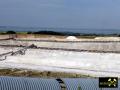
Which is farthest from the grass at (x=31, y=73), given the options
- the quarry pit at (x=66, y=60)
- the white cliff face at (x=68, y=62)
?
the white cliff face at (x=68, y=62)

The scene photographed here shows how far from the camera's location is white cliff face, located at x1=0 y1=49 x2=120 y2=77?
85.8 ft

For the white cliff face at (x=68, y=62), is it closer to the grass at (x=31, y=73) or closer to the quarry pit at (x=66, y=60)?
the quarry pit at (x=66, y=60)

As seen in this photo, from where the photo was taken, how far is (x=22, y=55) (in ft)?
99.5

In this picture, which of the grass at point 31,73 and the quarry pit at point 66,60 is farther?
the quarry pit at point 66,60

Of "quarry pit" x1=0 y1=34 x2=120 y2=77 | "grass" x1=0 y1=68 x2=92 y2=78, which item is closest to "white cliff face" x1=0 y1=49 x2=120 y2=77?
"quarry pit" x1=0 y1=34 x2=120 y2=77

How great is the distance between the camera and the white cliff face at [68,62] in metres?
26.1

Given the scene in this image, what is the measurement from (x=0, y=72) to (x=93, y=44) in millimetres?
11019

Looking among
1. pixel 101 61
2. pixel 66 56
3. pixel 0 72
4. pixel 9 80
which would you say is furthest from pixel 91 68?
pixel 9 80

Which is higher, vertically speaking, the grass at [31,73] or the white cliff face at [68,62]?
the white cliff face at [68,62]

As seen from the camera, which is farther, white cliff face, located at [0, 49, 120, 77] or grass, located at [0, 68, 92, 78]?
white cliff face, located at [0, 49, 120, 77]

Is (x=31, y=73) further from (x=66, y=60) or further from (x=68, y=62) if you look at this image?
(x=66, y=60)

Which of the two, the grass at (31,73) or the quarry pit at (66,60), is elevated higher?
the quarry pit at (66,60)

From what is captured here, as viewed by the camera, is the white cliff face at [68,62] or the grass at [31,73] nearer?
the grass at [31,73]

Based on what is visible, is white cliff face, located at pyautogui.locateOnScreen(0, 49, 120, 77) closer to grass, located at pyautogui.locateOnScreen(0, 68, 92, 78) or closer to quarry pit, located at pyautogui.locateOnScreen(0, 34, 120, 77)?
quarry pit, located at pyautogui.locateOnScreen(0, 34, 120, 77)
